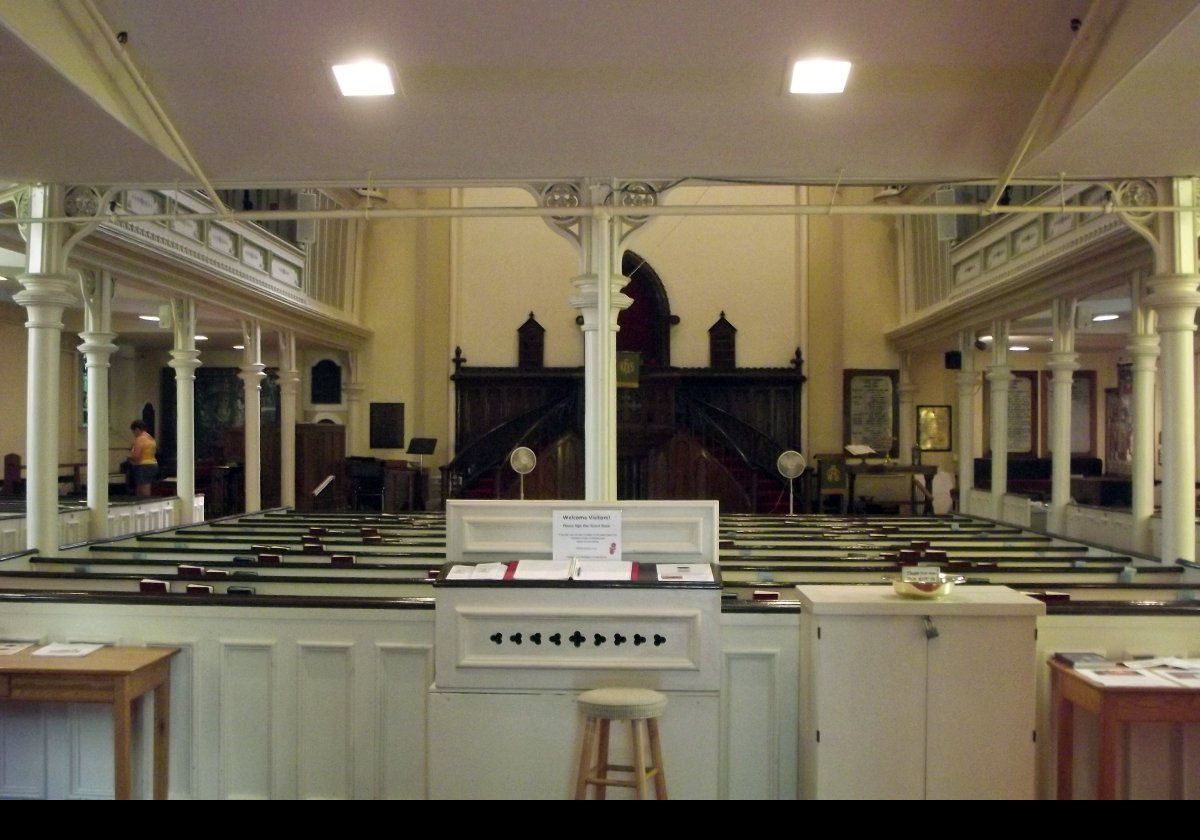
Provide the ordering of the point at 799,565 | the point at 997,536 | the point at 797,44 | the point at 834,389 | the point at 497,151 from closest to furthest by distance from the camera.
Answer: the point at 797,44, the point at 497,151, the point at 799,565, the point at 997,536, the point at 834,389

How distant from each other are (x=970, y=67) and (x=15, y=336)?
17.6 metres

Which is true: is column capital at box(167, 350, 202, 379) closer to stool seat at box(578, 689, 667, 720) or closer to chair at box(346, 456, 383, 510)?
chair at box(346, 456, 383, 510)

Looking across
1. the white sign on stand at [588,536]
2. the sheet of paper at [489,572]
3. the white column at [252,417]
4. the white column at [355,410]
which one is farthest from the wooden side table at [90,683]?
the white column at [355,410]

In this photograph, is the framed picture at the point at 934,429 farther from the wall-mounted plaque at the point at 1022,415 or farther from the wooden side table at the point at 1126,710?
the wooden side table at the point at 1126,710

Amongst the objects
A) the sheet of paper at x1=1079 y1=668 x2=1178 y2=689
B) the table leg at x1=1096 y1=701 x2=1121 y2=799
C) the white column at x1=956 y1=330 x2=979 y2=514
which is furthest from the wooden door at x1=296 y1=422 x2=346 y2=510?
the table leg at x1=1096 y1=701 x2=1121 y2=799

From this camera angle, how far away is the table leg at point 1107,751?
4102mm

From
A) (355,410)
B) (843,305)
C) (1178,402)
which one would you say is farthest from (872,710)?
(355,410)

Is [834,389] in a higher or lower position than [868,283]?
lower

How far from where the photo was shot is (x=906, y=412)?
19.2 metres

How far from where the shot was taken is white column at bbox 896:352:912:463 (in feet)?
63.0

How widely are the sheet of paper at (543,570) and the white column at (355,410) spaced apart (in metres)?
15.6
